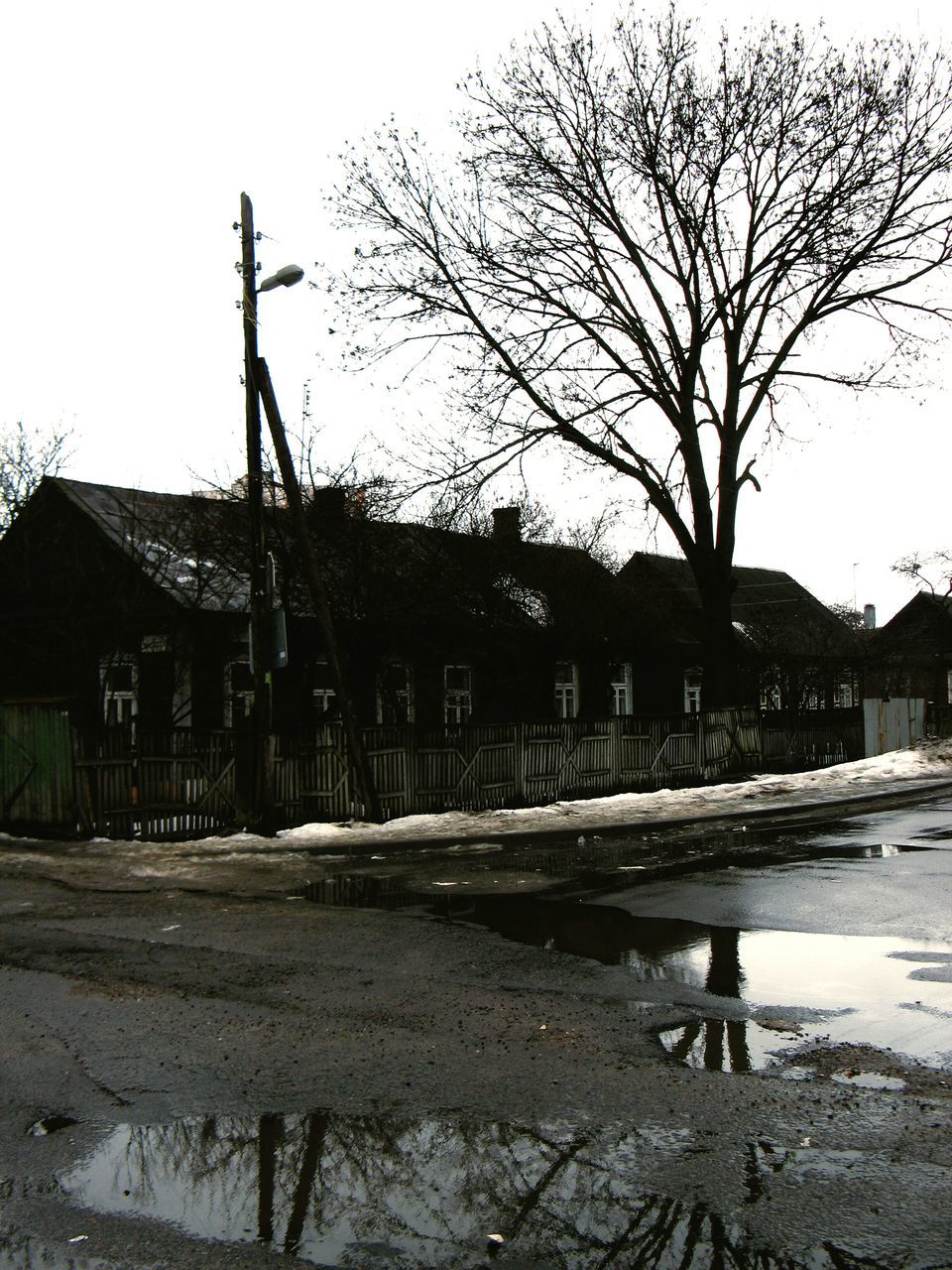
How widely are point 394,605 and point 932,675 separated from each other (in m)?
55.7

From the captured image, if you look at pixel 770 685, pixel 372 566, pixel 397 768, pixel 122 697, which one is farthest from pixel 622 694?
pixel 397 768

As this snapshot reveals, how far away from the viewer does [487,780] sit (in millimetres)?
19688

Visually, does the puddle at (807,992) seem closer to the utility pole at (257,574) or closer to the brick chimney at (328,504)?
the utility pole at (257,574)

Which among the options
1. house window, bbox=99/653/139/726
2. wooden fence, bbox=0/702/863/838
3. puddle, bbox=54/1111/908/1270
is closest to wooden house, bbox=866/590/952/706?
wooden fence, bbox=0/702/863/838

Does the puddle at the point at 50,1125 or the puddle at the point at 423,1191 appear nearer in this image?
the puddle at the point at 423,1191

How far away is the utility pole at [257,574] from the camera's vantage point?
1580 cm

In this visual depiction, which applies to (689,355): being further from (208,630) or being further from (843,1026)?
(843,1026)

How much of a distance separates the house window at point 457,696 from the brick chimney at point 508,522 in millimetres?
4723

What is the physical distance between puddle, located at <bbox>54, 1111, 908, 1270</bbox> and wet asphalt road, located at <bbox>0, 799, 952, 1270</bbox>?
0.04 feet

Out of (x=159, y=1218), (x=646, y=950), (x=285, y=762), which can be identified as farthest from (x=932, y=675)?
(x=159, y=1218)

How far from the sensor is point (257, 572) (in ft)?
52.0

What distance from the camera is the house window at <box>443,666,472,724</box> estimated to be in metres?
28.4

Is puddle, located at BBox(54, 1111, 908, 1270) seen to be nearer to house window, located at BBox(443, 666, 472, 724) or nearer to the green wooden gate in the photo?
the green wooden gate

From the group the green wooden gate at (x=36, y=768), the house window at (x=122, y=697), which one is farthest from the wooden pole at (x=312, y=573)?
the house window at (x=122, y=697)
